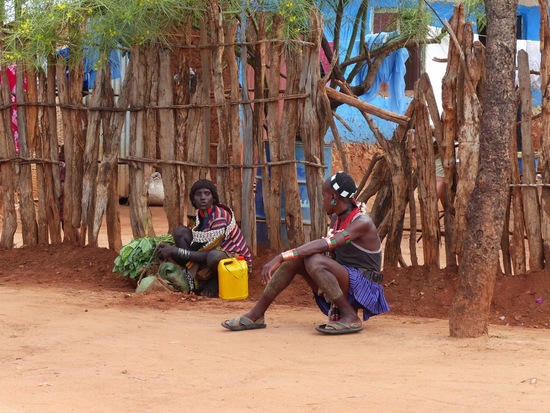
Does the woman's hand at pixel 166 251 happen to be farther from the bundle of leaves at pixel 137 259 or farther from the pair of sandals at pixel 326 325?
the pair of sandals at pixel 326 325

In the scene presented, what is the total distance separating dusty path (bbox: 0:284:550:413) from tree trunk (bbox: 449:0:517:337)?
27cm

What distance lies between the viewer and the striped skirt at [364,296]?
6.25 metres

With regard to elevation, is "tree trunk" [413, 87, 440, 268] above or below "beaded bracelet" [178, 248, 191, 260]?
above

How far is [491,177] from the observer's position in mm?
5648

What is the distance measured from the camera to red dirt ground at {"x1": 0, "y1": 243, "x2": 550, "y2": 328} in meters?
6.78

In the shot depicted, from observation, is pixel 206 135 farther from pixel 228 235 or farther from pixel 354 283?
pixel 354 283

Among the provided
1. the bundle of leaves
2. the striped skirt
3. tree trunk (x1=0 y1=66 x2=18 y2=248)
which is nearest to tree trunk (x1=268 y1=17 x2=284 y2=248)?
the bundle of leaves

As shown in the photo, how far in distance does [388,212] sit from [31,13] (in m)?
3.57

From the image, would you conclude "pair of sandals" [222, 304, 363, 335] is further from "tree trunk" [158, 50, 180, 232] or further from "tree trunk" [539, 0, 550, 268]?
"tree trunk" [158, 50, 180, 232]

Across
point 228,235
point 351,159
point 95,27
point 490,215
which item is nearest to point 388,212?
point 228,235

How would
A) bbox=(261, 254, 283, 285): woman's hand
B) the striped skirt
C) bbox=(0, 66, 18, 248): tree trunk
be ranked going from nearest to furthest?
bbox=(261, 254, 283, 285): woman's hand
the striped skirt
bbox=(0, 66, 18, 248): tree trunk

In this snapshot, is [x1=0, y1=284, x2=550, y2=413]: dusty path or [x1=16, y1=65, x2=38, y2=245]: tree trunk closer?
[x1=0, y1=284, x2=550, y2=413]: dusty path

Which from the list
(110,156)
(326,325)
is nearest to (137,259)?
(110,156)

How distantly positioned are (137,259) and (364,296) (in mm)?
2441
